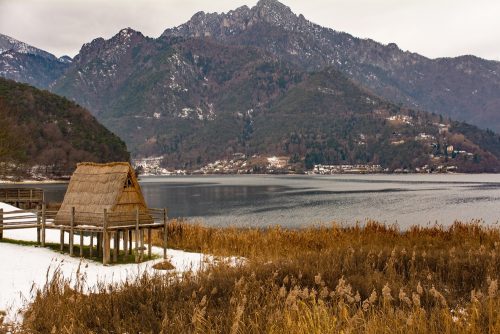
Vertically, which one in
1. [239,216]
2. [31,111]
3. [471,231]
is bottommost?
[239,216]

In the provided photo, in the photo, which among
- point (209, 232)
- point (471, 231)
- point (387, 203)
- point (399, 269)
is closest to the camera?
point (399, 269)

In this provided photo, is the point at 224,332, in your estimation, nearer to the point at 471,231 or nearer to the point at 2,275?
the point at 2,275

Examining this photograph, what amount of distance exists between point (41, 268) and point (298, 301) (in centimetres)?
1721

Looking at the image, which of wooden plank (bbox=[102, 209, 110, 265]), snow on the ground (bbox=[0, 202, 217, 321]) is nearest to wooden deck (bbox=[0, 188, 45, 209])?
snow on the ground (bbox=[0, 202, 217, 321])

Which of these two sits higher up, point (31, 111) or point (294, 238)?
point (31, 111)

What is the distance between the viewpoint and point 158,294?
33.7 ft

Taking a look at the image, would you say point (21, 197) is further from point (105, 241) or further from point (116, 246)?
point (105, 241)

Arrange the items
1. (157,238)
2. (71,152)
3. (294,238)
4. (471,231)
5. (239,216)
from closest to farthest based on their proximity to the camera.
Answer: (471,231) → (294,238) → (157,238) → (239,216) → (71,152)

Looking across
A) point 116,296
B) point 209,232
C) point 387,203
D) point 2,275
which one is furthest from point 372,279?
point 387,203

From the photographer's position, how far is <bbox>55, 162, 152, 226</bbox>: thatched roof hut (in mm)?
25547

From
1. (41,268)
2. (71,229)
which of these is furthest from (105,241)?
(41,268)

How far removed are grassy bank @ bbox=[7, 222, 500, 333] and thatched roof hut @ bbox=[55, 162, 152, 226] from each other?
13.2 meters

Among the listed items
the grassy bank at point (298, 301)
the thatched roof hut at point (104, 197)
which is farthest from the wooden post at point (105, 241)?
the grassy bank at point (298, 301)

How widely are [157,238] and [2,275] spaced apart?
55.1ft
